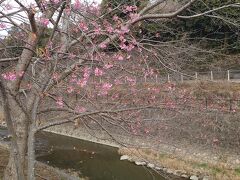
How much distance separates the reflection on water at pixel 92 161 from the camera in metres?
13.8

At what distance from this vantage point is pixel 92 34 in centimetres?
627

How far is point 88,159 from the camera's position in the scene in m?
16.4

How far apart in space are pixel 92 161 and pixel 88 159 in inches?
15.5

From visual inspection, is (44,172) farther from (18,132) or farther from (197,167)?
(197,167)

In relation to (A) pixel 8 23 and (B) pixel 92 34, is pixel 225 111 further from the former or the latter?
(A) pixel 8 23

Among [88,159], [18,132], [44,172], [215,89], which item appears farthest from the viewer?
[215,89]

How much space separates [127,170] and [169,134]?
3.37 metres

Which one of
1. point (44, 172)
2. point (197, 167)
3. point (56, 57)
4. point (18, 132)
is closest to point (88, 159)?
point (44, 172)

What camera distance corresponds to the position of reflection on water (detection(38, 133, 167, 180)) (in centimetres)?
1382

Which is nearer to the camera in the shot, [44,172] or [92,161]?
[44,172]

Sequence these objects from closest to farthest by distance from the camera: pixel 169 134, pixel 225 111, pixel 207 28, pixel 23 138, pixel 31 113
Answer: pixel 31 113 < pixel 23 138 < pixel 225 111 < pixel 169 134 < pixel 207 28

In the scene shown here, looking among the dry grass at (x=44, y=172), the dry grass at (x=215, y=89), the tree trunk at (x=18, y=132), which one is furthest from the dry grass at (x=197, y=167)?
the tree trunk at (x=18, y=132)

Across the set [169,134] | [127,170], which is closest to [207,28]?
[169,134]

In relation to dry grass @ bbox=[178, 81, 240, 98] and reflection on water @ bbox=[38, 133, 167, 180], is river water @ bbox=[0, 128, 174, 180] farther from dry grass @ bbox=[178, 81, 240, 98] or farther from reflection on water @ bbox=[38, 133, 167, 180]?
dry grass @ bbox=[178, 81, 240, 98]
